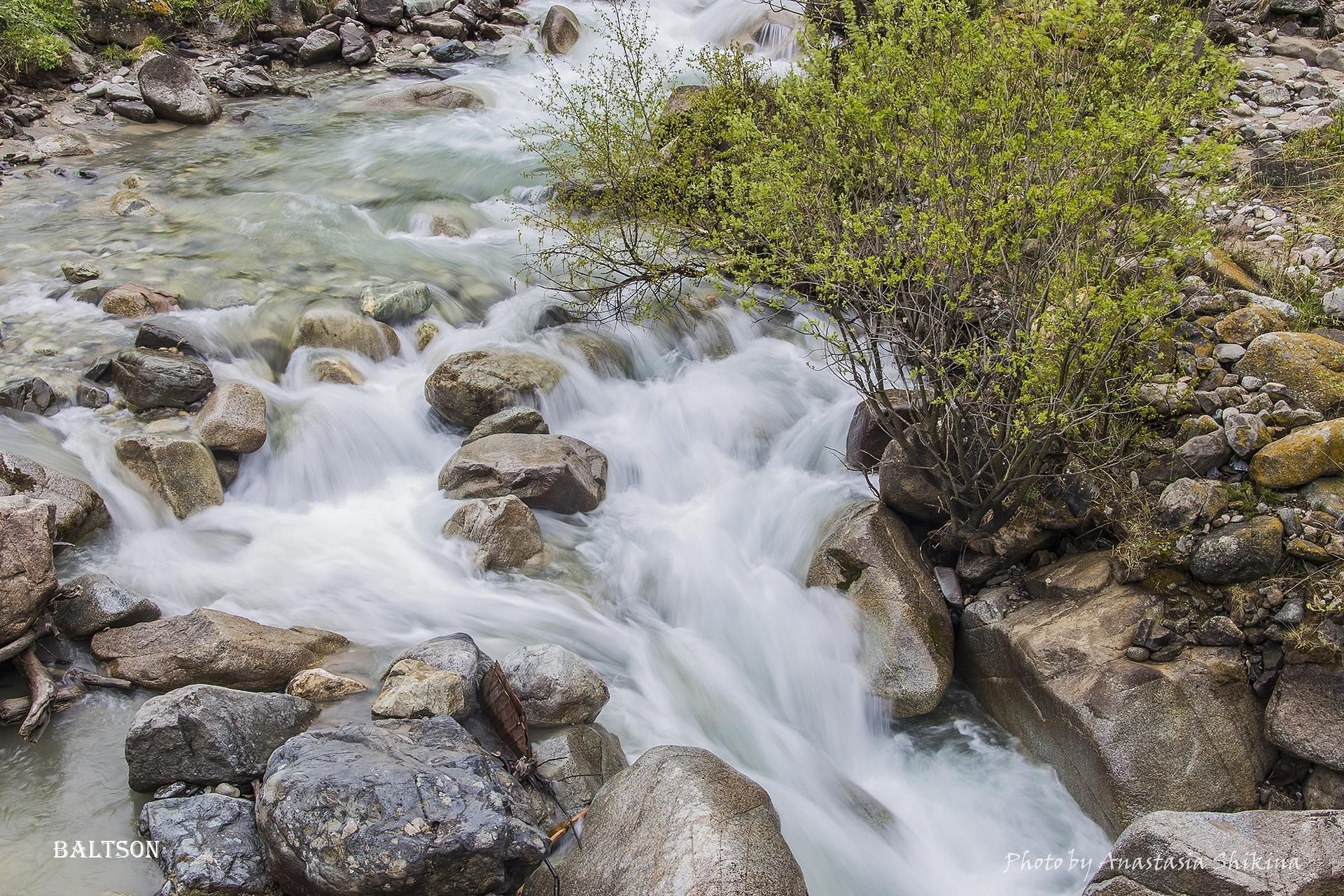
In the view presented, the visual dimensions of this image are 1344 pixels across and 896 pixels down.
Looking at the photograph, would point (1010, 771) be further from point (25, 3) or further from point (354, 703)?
point (25, 3)

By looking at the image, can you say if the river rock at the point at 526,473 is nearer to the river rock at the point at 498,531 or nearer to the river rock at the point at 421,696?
the river rock at the point at 498,531

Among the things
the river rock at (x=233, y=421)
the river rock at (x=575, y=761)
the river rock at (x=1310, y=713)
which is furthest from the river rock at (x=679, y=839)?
the river rock at (x=233, y=421)

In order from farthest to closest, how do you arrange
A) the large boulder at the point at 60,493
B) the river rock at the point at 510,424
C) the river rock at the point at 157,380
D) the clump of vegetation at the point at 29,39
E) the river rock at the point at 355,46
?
the river rock at the point at 355,46 < the clump of vegetation at the point at 29,39 < the river rock at the point at 510,424 < the river rock at the point at 157,380 < the large boulder at the point at 60,493

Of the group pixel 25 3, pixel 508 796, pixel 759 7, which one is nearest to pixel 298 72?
pixel 25 3

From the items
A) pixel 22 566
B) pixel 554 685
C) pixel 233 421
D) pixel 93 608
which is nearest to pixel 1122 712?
pixel 554 685

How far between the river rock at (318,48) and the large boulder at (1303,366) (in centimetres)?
1819

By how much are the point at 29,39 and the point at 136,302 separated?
31.1ft


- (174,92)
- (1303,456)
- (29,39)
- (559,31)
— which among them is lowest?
(1303,456)

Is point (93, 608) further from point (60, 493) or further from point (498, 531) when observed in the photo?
point (498, 531)

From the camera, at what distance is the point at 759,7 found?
58.6 feet

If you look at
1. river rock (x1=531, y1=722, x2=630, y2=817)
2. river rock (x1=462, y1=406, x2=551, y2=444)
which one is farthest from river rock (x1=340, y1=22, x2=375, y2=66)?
river rock (x1=531, y1=722, x2=630, y2=817)

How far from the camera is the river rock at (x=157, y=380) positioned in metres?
8.20

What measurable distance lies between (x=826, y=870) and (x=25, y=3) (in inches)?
768

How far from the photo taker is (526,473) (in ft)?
26.0
